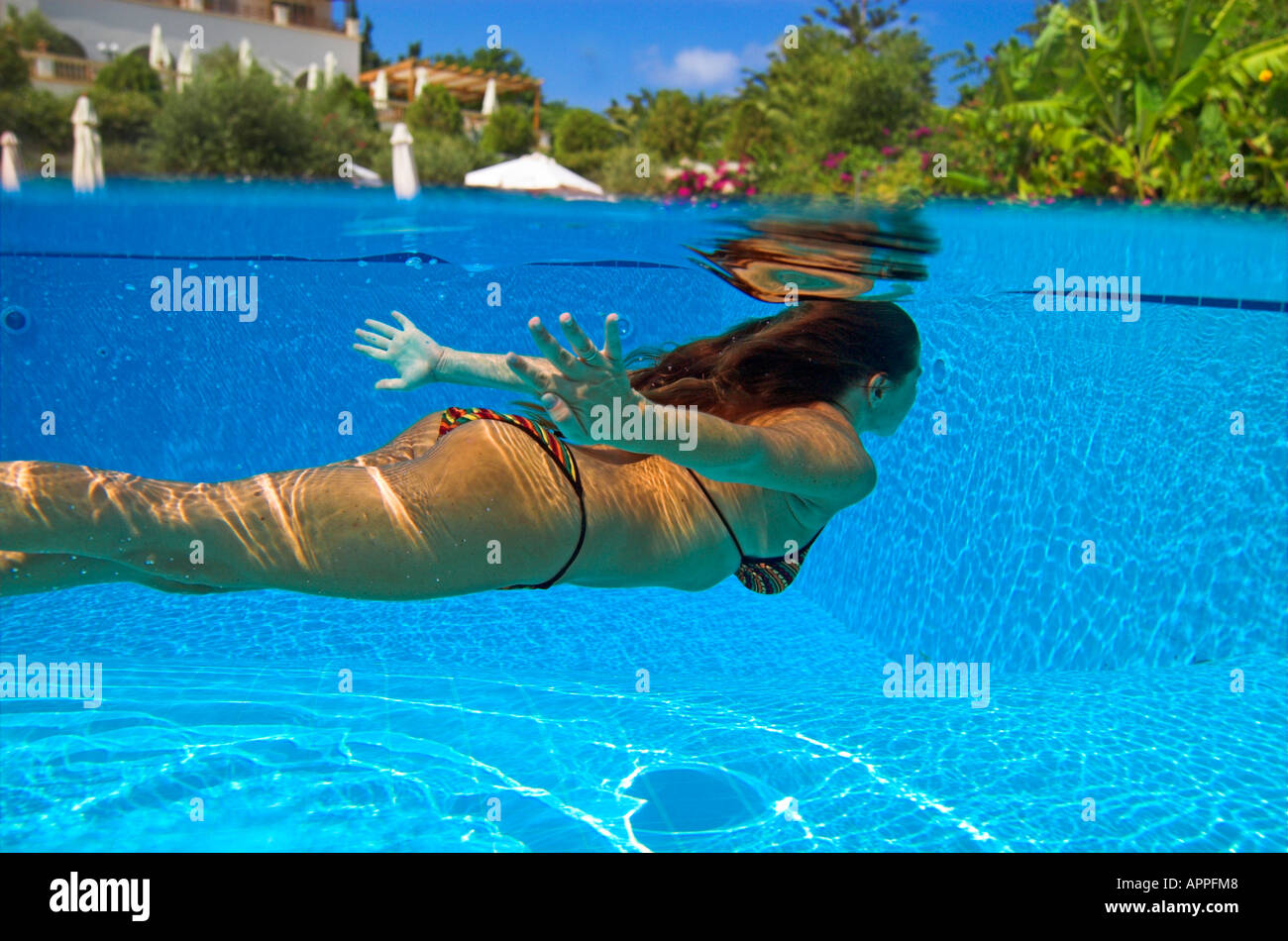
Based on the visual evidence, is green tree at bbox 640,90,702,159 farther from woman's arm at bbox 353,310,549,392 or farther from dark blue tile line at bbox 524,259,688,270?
woman's arm at bbox 353,310,549,392

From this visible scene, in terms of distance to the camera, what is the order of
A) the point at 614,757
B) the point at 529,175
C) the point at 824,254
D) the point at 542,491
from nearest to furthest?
1. the point at 542,491
2. the point at 614,757
3. the point at 824,254
4. the point at 529,175

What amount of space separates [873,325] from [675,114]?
2795 cm

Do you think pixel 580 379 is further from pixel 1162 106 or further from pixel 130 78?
pixel 130 78

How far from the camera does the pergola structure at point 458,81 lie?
3703 cm

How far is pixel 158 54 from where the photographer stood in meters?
29.2

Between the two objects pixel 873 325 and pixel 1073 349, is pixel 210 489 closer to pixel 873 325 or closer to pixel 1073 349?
pixel 873 325

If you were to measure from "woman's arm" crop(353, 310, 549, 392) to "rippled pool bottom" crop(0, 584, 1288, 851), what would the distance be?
1866 mm

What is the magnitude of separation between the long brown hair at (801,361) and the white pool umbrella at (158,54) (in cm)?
2977

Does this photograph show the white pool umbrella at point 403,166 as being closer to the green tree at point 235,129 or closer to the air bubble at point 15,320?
the air bubble at point 15,320

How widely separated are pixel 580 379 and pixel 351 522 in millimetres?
942

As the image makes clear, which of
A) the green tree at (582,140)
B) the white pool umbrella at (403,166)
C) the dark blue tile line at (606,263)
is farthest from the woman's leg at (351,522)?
the green tree at (582,140)

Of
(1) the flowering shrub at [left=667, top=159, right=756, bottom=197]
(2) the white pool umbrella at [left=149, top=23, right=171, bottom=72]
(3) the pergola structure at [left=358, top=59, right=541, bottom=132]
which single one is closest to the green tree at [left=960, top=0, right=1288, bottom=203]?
(1) the flowering shrub at [left=667, top=159, right=756, bottom=197]

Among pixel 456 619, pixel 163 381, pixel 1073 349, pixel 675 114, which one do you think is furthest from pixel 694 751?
pixel 675 114

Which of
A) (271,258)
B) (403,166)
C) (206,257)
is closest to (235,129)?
(206,257)
